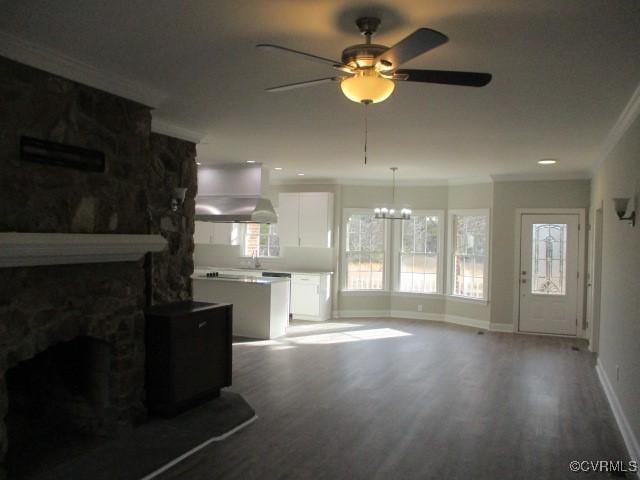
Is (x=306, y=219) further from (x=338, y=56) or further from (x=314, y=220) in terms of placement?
(x=338, y=56)

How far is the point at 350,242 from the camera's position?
973cm

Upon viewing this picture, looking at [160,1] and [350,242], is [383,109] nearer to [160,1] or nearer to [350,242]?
[160,1]

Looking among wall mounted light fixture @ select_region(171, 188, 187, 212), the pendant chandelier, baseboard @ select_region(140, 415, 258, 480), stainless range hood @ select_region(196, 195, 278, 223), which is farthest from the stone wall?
the pendant chandelier

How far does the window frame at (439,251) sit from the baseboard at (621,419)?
12.6 feet

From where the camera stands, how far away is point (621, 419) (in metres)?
4.21

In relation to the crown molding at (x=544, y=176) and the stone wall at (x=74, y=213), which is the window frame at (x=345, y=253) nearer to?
the crown molding at (x=544, y=176)

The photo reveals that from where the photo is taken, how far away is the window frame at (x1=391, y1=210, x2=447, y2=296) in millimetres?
9398

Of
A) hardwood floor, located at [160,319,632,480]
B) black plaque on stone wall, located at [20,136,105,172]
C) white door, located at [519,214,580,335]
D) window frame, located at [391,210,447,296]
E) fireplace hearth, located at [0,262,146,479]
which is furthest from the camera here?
window frame, located at [391,210,447,296]

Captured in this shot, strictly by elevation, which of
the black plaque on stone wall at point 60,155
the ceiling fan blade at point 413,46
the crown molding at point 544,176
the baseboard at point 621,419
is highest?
the crown molding at point 544,176

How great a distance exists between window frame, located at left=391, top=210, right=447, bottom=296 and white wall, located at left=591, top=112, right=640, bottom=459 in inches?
145

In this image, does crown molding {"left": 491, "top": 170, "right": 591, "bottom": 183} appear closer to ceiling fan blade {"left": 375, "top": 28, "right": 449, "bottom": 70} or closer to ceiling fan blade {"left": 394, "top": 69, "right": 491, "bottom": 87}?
ceiling fan blade {"left": 394, "top": 69, "right": 491, "bottom": 87}

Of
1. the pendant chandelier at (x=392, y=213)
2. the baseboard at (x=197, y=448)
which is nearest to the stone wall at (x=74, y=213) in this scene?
the baseboard at (x=197, y=448)

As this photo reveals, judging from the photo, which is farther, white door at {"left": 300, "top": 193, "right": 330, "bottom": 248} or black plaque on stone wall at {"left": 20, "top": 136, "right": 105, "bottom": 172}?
white door at {"left": 300, "top": 193, "right": 330, "bottom": 248}

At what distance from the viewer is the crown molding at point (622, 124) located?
3.74 metres
